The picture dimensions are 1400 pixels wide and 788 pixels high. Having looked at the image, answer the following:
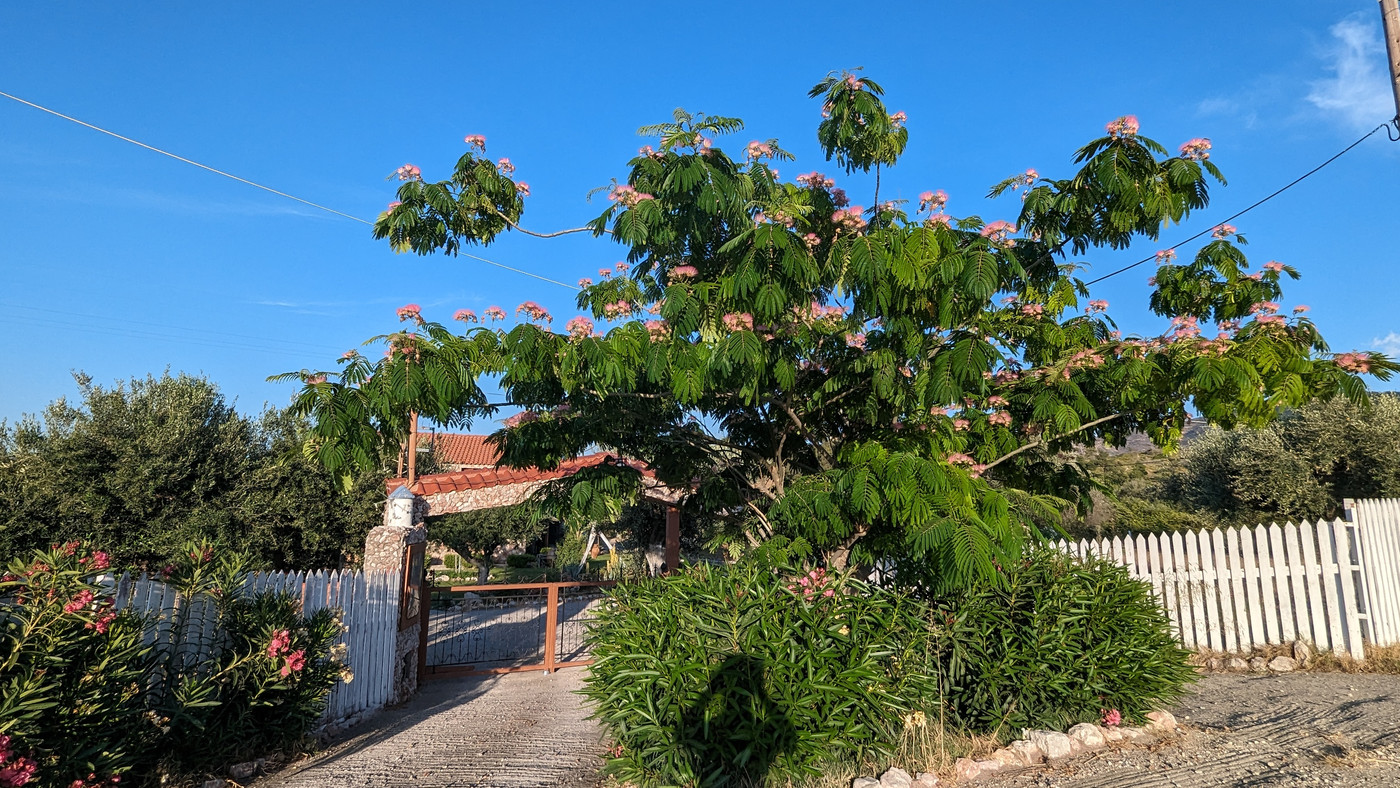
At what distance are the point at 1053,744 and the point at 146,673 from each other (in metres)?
5.89

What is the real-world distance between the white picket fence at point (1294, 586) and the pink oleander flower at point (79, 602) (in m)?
8.62

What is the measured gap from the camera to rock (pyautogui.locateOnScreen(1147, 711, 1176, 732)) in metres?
5.31

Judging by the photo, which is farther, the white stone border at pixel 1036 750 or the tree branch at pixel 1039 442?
the tree branch at pixel 1039 442

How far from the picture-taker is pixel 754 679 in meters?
4.62

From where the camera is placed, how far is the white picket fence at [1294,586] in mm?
8500

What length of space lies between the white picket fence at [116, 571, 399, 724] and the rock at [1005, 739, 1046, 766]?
5.68 meters

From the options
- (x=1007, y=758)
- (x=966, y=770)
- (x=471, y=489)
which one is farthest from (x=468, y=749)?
(x=471, y=489)

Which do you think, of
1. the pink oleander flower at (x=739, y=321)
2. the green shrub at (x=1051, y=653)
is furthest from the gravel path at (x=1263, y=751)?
the pink oleander flower at (x=739, y=321)

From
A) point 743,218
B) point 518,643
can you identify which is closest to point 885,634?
point 743,218

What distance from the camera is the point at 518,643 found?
15.7 metres

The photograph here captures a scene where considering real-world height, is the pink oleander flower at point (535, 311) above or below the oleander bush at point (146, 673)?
above

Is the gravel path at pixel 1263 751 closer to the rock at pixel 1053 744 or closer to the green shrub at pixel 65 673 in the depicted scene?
the rock at pixel 1053 744

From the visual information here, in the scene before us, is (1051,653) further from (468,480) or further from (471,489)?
(468,480)

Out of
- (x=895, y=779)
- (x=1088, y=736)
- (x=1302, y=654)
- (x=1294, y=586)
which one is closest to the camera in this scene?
(x=895, y=779)
